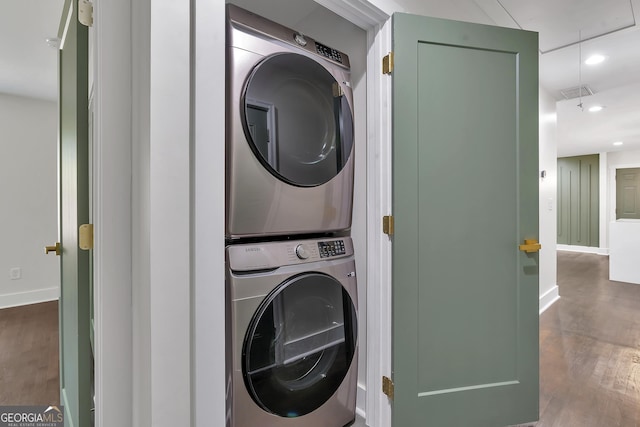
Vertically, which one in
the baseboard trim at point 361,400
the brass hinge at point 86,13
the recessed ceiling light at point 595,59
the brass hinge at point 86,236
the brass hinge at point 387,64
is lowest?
the baseboard trim at point 361,400

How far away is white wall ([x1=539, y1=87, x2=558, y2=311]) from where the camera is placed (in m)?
3.20

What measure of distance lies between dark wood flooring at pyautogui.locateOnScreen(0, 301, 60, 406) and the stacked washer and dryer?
1.58 metres

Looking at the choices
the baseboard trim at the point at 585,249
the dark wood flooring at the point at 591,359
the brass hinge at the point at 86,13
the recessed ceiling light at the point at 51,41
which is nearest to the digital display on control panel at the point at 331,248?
the brass hinge at the point at 86,13

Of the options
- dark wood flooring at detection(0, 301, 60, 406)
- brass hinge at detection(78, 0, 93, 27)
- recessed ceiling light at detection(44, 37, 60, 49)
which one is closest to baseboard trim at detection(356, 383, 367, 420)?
dark wood flooring at detection(0, 301, 60, 406)

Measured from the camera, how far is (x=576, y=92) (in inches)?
135

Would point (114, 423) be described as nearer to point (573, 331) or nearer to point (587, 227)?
point (573, 331)

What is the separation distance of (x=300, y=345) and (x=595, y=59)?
3497 mm

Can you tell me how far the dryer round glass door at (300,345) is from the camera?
121 centimetres

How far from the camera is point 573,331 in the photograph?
2.83m

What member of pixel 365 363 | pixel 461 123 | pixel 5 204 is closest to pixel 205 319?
pixel 365 363

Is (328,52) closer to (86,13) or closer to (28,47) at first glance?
(86,13)

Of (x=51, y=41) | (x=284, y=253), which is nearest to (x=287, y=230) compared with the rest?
(x=284, y=253)

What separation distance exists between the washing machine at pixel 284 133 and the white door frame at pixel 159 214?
0.21 m

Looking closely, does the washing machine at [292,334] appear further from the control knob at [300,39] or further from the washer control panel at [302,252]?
the control knob at [300,39]
